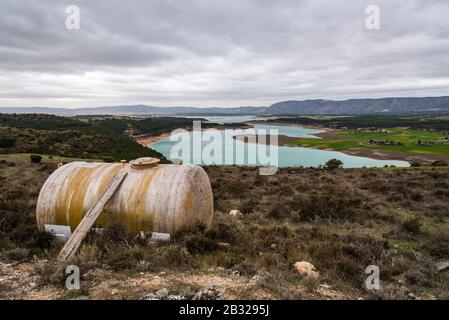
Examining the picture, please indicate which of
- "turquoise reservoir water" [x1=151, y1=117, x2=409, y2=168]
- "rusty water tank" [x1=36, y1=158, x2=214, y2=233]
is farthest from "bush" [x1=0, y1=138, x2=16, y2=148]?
"rusty water tank" [x1=36, y1=158, x2=214, y2=233]

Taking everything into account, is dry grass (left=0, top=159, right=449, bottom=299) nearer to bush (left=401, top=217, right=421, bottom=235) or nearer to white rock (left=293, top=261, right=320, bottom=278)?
bush (left=401, top=217, right=421, bottom=235)

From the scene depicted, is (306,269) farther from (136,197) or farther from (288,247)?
(136,197)

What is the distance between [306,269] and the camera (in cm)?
681

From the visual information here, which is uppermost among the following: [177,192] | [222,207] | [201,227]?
[177,192]

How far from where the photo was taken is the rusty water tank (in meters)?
7.82

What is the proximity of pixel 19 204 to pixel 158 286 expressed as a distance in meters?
8.37

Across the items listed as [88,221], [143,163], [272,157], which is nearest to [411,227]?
[143,163]

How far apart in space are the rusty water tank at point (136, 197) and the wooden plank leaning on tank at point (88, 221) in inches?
6.6

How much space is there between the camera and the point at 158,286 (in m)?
5.81

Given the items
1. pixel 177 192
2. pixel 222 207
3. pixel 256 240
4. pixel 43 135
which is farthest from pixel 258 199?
pixel 43 135

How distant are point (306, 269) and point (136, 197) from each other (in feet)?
13.1

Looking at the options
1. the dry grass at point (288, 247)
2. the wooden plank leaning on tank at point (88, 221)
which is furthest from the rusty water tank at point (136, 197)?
the dry grass at point (288, 247)

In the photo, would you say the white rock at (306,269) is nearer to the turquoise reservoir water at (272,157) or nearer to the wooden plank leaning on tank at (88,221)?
the wooden plank leaning on tank at (88,221)
